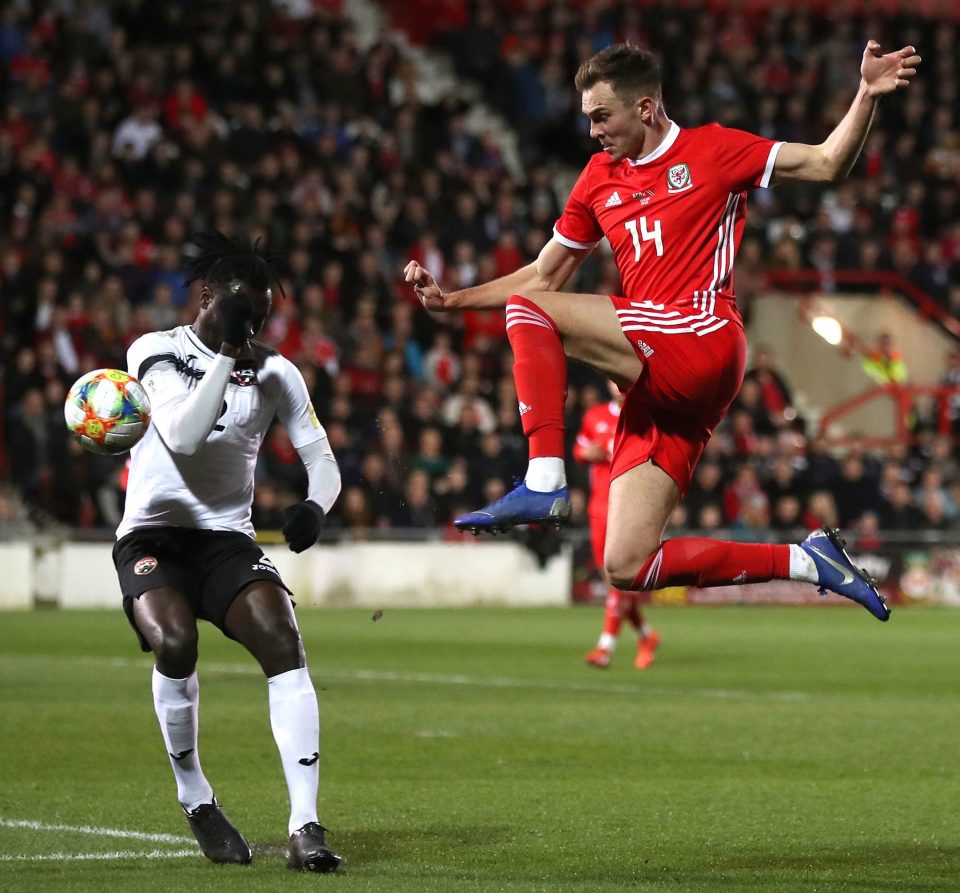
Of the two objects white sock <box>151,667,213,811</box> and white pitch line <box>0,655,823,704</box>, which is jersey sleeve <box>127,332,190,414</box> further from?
white pitch line <box>0,655,823,704</box>

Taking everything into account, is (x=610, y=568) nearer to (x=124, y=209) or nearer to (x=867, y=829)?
(x=867, y=829)

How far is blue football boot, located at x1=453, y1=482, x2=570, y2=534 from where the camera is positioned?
6.35 m

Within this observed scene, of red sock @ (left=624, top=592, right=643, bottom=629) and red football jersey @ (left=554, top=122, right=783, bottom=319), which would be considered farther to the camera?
red sock @ (left=624, top=592, right=643, bottom=629)

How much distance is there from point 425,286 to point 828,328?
63.8 feet

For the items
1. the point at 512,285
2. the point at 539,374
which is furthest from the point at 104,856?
the point at 512,285

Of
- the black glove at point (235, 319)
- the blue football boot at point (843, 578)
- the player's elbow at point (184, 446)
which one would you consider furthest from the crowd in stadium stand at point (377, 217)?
the black glove at point (235, 319)

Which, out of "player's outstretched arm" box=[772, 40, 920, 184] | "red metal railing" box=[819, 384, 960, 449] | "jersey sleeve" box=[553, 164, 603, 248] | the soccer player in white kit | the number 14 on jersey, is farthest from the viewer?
"red metal railing" box=[819, 384, 960, 449]

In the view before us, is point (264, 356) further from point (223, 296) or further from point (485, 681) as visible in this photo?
point (485, 681)

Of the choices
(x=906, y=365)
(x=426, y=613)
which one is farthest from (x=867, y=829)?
(x=906, y=365)

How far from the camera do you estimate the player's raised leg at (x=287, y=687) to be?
6219mm

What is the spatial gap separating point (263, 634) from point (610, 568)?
1.26 m

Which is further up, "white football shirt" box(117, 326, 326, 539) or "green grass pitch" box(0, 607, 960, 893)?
"white football shirt" box(117, 326, 326, 539)

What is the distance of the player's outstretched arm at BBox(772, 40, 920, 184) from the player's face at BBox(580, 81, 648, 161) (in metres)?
0.52

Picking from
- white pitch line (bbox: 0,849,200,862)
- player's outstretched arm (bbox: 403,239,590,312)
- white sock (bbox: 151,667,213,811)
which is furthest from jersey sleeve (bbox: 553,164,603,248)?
white pitch line (bbox: 0,849,200,862)
